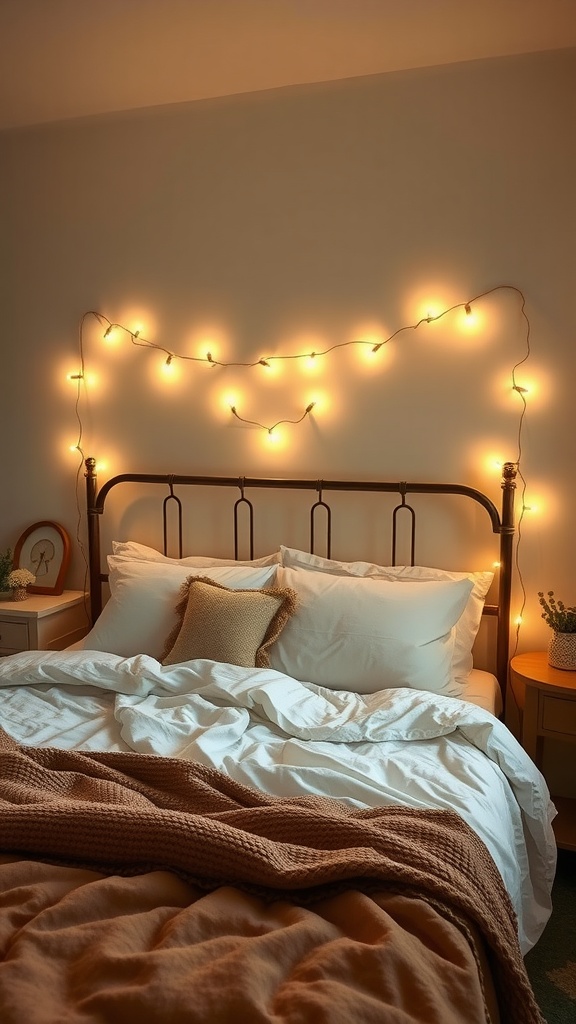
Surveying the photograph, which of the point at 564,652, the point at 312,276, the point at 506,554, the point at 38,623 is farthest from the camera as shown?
the point at 38,623

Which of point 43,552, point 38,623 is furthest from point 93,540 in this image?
point 38,623

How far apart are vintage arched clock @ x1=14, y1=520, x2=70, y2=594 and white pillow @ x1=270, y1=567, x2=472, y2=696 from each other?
132 centimetres

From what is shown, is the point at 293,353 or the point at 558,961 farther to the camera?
the point at 293,353

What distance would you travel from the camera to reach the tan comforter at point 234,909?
42.4 inches

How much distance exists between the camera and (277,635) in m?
2.58

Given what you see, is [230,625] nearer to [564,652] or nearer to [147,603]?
[147,603]

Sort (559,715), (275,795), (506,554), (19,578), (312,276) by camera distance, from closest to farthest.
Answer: (275,795) → (559,715) → (506,554) → (312,276) → (19,578)

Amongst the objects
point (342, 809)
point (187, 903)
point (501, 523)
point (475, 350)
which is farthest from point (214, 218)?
point (187, 903)

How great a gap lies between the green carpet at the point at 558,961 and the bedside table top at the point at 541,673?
0.62 metres

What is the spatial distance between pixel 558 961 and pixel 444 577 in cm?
119

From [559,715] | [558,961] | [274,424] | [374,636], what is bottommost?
[558,961]

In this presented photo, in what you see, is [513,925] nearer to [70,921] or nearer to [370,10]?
[70,921]

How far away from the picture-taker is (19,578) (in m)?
3.23

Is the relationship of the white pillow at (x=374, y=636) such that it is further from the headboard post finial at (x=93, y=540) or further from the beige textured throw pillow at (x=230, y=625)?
the headboard post finial at (x=93, y=540)
